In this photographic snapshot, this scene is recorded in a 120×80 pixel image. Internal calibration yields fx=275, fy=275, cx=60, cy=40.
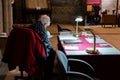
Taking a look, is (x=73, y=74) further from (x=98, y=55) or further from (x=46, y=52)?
(x=46, y=52)

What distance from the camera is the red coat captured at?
386cm

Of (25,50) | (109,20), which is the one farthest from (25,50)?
(109,20)

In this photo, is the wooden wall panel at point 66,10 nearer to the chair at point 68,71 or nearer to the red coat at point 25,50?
the red coat at point 25,50

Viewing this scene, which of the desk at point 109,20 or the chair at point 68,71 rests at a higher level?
the desk at point 109,20

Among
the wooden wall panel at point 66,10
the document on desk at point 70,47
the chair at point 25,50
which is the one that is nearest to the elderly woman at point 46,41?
the chair at point 25,50

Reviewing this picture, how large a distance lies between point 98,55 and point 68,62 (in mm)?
424

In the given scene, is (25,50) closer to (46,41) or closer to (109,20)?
(46,41)

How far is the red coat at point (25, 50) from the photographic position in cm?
386

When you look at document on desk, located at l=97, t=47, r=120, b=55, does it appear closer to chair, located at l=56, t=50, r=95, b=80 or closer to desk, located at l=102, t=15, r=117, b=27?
chair, located at l=56, t=50, r=95, b=80

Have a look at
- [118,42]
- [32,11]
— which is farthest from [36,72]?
[32,11]

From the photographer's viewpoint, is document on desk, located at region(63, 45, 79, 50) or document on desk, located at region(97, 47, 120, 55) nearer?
document on desk, located at region(97, 47, 120, 55)

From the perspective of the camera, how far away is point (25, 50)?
387 cm

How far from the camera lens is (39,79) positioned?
4.30 metres

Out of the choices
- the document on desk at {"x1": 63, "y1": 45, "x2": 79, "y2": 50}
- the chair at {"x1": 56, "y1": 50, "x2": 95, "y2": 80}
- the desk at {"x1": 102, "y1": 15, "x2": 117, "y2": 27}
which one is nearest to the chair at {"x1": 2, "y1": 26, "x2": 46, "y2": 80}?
the document on desk at {"x1": 63, "y1": 45, "x2": 79, "y2": 50}
